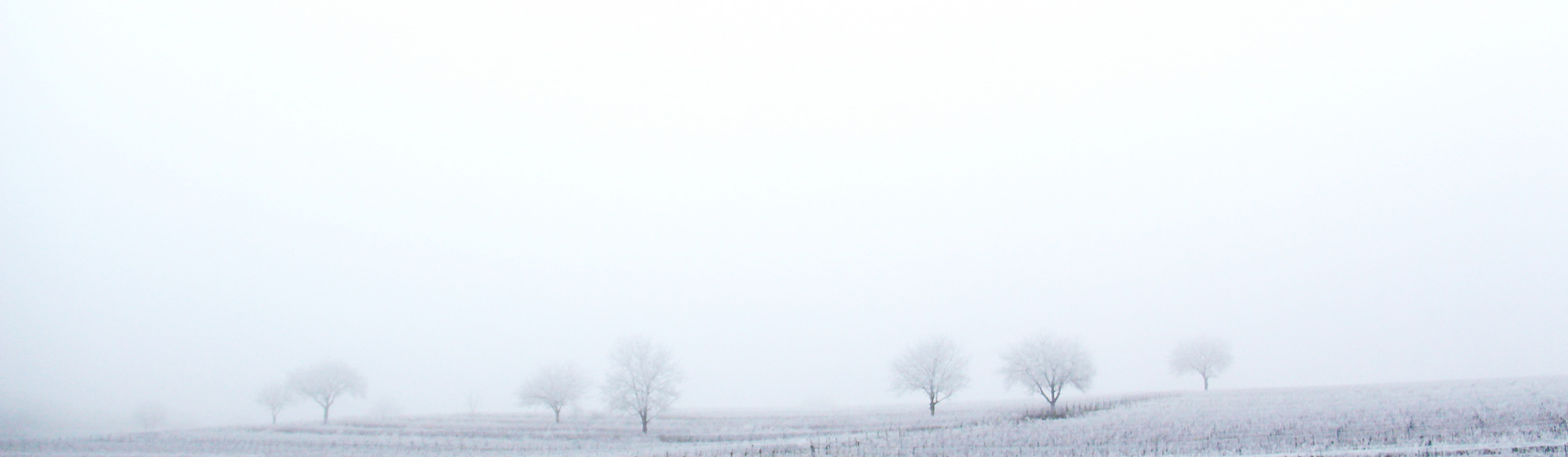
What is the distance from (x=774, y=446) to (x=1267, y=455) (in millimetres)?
18676

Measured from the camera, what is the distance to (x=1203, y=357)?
8050 centimetres

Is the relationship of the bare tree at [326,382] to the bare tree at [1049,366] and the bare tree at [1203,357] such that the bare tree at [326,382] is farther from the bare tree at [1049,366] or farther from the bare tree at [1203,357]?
the bare tree at [1203,357]

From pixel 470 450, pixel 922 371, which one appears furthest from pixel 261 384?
pixel 922 371

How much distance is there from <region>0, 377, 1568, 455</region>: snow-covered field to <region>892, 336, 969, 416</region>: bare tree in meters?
3.24

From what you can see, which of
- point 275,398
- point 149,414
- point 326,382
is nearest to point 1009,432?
point 326,382

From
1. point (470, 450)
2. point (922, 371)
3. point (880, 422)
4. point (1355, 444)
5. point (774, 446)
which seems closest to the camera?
point (1355, 444)

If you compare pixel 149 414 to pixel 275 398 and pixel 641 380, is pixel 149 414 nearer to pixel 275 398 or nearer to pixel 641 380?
pixel 275 398

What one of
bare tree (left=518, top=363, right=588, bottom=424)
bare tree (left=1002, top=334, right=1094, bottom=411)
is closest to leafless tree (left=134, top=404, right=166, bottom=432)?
bare tree (left=518, top=363, right=588, bottom=424)

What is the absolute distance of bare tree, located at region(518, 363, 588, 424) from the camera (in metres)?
64.8

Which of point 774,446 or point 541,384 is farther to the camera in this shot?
point 541,384

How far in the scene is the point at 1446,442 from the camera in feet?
74.6

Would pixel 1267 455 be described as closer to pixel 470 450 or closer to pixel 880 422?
pixel 880 422

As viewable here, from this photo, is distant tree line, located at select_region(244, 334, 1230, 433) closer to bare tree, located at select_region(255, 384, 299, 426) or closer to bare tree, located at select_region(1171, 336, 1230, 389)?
bare tree, located at select_region(255, 384, 299, 426)

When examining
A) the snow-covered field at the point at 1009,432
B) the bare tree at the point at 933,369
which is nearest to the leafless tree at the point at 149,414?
the snow-covered field at the point at 1009,432
